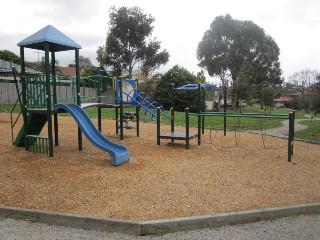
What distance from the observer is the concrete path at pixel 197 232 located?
3.52m

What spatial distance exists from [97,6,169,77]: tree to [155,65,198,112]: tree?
696 cm

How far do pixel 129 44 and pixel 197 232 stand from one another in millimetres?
33486

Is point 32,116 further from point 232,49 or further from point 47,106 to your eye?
point 232,49

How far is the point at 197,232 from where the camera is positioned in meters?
3.69

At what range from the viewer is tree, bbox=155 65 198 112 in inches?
1108

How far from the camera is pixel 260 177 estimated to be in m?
5.99

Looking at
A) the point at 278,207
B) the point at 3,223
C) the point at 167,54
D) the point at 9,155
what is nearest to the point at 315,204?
the point at 278,207

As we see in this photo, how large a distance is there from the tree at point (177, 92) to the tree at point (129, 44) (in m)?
6.96

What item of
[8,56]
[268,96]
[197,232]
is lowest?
[197,232]

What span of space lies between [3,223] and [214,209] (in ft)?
8.98

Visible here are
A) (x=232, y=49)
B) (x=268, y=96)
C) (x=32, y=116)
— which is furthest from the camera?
(x=232, y=49)

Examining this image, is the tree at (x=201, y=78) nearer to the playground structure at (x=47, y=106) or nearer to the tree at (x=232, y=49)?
the tree at (x=232, y=49)

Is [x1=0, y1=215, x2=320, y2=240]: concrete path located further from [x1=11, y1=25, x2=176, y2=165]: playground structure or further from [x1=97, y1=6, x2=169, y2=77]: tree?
[x1=97, y1=6, x2=169, y2=77]: tree

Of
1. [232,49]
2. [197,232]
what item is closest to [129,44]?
[232,49]
